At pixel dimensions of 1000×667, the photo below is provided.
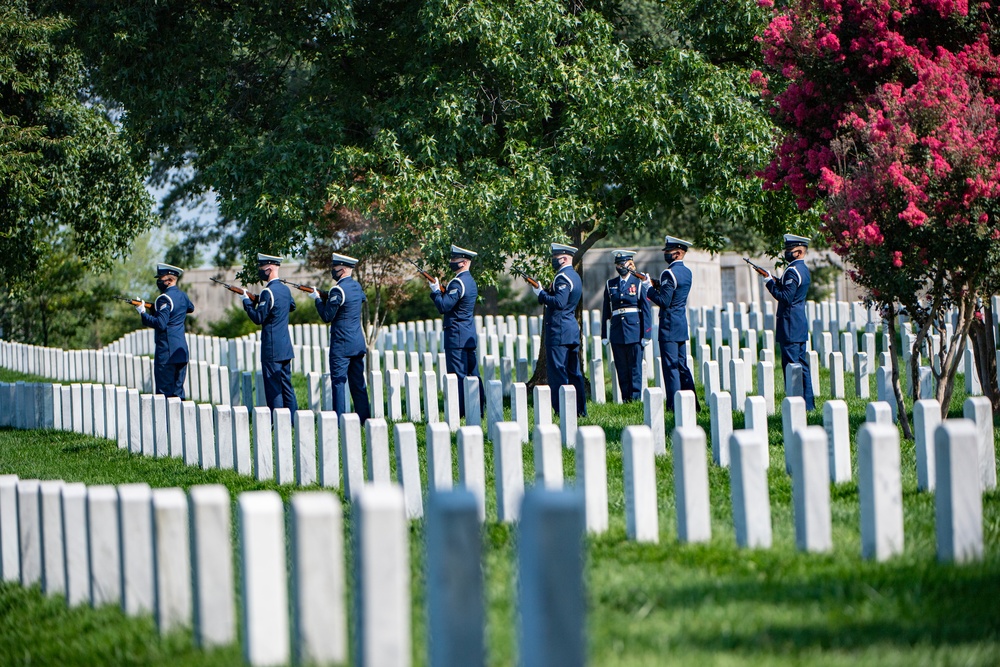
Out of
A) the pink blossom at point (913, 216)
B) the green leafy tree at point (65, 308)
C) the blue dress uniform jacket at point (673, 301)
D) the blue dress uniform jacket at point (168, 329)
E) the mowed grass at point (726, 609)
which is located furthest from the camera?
the green leafy tree at point (65, 308)

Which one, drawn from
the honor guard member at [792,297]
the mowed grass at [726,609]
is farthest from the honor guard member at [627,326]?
the mowed grass at [726,609]

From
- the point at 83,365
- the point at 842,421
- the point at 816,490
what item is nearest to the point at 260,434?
the point at 842,421

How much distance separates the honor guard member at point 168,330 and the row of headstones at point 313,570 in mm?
7874

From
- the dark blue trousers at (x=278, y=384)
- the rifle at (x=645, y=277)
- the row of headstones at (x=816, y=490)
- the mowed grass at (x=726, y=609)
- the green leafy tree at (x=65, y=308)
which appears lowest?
the mowed grass at (x=726, y=609)

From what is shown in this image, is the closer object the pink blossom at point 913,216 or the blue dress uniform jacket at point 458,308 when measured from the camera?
the pink blossom at point 913,216

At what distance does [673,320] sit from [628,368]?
693 mm

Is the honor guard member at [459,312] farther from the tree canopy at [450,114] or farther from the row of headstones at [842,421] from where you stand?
the row of headstones at [842,421]

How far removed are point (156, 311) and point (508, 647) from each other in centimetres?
961

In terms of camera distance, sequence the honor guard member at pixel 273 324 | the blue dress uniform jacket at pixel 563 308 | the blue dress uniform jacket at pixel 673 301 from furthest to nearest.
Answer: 1. the blue dress uniform jacket at pixel 673 301
2. the blue dress uniform jacket at pixel 563 308
3. the honor guard member at pixel 273 324

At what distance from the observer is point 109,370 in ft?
52.3

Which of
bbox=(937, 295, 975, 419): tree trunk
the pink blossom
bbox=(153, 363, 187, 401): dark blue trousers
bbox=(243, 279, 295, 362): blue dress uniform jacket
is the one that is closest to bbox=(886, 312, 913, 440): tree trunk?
bbox=(937, 295, 975, 419): tree trunk

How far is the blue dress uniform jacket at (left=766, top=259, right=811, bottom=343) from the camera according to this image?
34.5ft

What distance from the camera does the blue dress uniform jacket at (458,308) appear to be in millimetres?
11172

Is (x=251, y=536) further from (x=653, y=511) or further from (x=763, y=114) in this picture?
(x=763, y=114)
